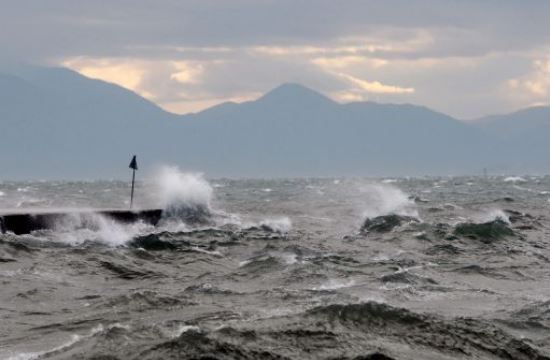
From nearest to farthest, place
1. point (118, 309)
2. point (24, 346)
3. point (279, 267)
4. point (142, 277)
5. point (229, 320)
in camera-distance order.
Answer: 1. point (24, 346)
2. point (229, 320)
3. point (118, 309)
4. point (142, 277)
5. point (279, 267)

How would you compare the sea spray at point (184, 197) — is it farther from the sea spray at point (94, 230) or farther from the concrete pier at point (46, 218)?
the sea spray at point (94, 230)

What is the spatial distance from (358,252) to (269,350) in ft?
45.3

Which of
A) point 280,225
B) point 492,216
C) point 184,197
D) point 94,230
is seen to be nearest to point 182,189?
point 184,197

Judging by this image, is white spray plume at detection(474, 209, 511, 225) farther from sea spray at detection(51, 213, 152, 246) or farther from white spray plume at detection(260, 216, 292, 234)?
sea spray at detection(51, 213, 152, 246)

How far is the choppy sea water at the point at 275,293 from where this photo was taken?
40.3ft

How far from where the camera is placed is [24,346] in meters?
12.5

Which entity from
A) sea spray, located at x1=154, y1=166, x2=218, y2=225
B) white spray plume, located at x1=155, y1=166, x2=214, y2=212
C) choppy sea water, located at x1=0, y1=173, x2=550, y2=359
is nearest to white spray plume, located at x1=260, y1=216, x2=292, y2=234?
choppy sea water, located at x1=0, y1=173, x2=550, y2=359

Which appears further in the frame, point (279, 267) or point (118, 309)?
point (279, 267)

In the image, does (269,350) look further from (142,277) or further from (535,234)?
(535,234)

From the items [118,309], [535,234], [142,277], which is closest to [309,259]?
[142,277]

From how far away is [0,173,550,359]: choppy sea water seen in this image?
12.3 meters

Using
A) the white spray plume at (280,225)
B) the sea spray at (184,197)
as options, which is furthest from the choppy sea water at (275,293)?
the sea spray at (184,197)

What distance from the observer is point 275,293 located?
16.7 meters

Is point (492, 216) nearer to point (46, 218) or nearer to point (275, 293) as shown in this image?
point (46, 218)
